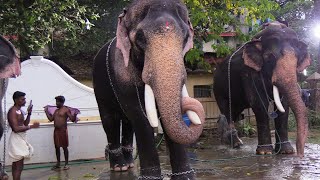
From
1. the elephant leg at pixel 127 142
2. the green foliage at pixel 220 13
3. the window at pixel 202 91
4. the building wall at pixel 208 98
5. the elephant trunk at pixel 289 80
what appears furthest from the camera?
the window at pixel 202 91

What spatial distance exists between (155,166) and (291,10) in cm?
1714

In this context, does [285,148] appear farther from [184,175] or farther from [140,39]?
[140,39]

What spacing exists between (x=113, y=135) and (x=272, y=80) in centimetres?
256

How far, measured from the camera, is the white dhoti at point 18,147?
6.03 metres

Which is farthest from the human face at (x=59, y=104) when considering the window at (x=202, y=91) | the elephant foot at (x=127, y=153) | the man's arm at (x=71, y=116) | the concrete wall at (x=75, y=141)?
the window at (x=202, y=91)

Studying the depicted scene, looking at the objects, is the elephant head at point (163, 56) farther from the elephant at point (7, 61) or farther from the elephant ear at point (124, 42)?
the elephant at point (7, 61)

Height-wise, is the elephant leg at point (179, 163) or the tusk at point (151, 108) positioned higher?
→ the tusk at point (151, 108)

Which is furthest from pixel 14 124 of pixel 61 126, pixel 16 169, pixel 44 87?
pixel 44 87

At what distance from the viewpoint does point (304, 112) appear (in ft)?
20.7

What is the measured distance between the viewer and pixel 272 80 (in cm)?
712

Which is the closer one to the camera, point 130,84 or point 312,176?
point 130,84

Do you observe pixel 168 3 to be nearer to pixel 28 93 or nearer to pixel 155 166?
pixel 155 166

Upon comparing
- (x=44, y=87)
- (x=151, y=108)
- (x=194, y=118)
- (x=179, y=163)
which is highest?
(x=44, y=87)

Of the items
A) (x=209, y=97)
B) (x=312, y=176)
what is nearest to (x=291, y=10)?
(x=209, y=97)
